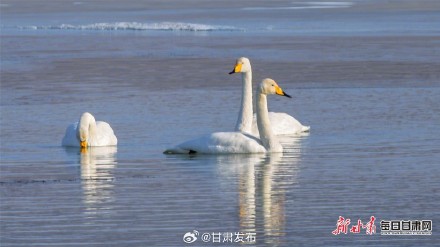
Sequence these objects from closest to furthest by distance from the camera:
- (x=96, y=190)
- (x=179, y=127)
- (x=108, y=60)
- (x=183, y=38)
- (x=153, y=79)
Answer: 1. (x=96, y=190)
2. (x=179, y=127)
3. (x=153, y=79)
4. (x=108, y=60)
5. (x=183, y=38)

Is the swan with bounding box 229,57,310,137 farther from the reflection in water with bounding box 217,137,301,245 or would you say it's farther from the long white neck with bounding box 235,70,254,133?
the reflection in water with bounding box 217,137,301,245

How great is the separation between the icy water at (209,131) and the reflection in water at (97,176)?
0.02 m

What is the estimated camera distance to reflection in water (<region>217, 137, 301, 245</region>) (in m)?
9.84

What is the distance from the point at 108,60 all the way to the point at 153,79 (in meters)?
4.53

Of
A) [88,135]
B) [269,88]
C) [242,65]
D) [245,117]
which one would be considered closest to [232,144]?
[269,88]

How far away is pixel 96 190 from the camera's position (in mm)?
11734

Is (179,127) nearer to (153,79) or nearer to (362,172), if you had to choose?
(362,172)

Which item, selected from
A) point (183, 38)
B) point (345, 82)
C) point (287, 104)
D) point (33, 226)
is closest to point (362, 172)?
point (33, 226)

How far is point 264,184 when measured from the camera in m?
11.9

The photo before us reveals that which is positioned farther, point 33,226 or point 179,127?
point 179,127

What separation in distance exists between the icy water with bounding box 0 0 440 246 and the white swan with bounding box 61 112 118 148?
0.55 feet

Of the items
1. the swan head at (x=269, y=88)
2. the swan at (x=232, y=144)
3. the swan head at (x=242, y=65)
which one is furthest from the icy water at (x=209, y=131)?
the swan head at (x=242, y=65)

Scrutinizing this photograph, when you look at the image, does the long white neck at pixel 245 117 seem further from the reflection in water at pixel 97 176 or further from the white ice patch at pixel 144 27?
the white ice patch at pixel 144 27

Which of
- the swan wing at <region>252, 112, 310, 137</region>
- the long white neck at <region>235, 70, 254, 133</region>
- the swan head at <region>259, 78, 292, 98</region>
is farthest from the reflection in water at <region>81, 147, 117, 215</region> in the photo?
the swan wing at <region>252, 112, 310, 137</region>
